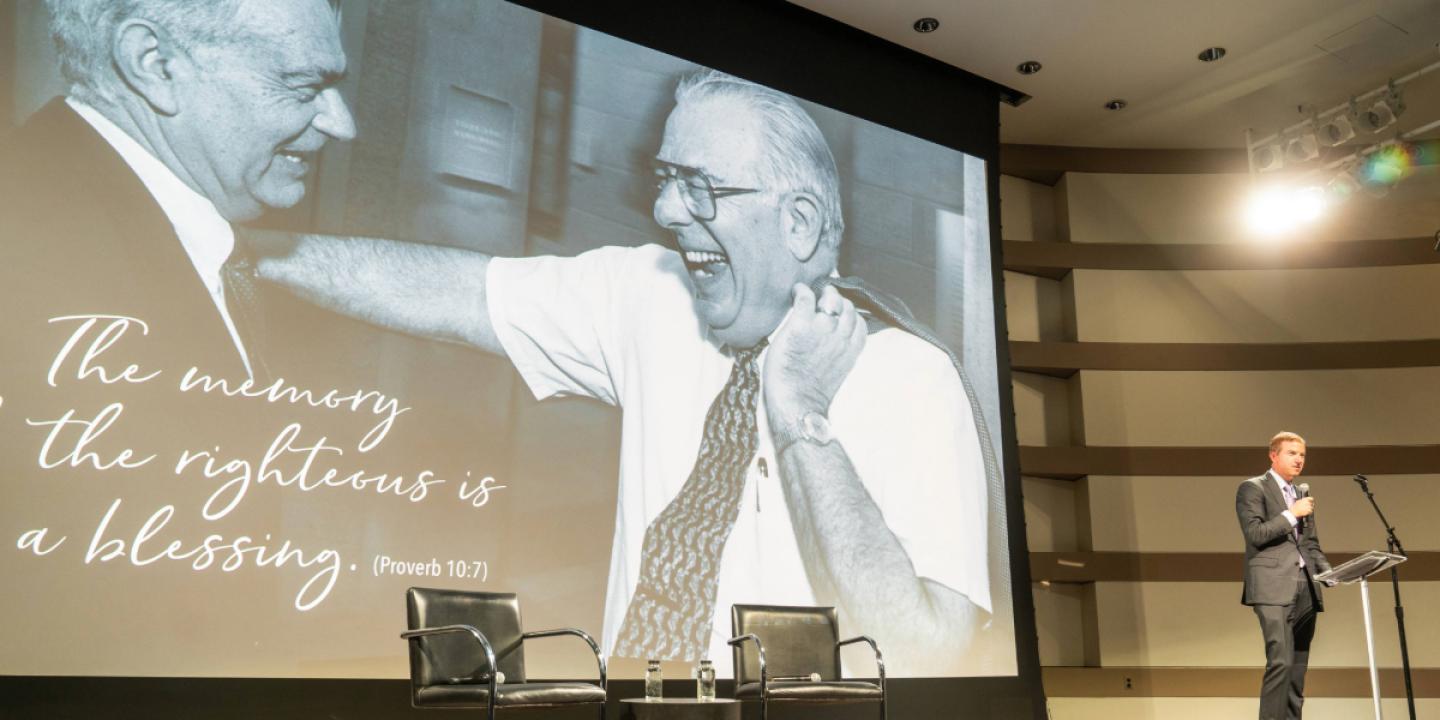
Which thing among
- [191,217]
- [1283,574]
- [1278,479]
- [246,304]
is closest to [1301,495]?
[1278,479]

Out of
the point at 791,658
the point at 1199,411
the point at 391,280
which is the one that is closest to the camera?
the point at 391,280

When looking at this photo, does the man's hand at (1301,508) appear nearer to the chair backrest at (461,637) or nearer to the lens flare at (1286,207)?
the lens flare at (1286,207)

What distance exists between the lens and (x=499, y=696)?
3.52 metres

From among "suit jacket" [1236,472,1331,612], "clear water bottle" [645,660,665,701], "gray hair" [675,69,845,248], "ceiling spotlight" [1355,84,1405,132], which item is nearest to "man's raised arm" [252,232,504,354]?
"clear water bottle" [645,660,665,701]

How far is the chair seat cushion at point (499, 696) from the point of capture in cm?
354

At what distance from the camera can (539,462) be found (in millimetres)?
4562

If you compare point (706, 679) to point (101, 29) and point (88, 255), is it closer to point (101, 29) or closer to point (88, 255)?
point (88, 255)

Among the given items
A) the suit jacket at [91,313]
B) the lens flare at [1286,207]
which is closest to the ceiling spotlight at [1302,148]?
the lens flare at [1286,207]

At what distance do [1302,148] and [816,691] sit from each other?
5.00 m

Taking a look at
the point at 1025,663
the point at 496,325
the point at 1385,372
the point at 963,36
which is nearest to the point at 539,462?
the point at 496,325

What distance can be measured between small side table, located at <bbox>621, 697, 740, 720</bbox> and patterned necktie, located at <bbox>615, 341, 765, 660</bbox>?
2.49ft

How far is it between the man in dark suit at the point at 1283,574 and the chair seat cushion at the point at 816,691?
191cm

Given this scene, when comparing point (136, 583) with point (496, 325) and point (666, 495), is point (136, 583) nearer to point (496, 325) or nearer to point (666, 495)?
point (496, 325)

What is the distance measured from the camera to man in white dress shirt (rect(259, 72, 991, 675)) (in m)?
4.62
